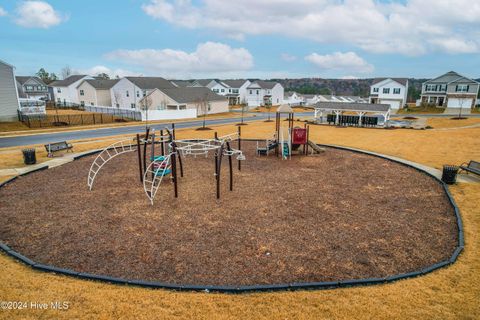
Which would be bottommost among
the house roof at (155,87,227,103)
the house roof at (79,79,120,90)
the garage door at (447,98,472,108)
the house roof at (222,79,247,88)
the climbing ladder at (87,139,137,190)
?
the climbing ladder at (87,139,137,190)

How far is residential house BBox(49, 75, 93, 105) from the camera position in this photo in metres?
75.9

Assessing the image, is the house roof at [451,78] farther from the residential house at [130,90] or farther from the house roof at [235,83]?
the residential house at [130,90]

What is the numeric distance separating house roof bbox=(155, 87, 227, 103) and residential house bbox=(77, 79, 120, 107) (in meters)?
18.9

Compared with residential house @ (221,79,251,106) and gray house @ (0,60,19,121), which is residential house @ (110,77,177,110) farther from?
residential house @ (221,79,251,106)

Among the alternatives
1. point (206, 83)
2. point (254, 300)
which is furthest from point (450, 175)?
point (206, 83)

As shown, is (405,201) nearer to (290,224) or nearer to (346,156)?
(290,224)

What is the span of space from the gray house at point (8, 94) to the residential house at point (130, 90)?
2209 cm

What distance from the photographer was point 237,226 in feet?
32.7

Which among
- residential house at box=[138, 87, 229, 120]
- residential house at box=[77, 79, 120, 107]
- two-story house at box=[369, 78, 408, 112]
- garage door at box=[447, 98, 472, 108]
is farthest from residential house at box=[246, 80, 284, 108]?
Answer: garage door at box=[447, 98, 472, 108]

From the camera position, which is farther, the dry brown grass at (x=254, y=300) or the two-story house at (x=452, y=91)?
the two-story house at (x=452, y=91)

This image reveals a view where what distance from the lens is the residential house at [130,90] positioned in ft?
203

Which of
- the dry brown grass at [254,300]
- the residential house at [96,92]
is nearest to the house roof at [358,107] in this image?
the dry brown grass at [254,300]

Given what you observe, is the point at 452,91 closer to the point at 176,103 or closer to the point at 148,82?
the point at 176,103

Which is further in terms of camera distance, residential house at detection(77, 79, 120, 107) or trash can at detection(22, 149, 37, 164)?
Result: residential house at detection(77, 79, 120, 107)
